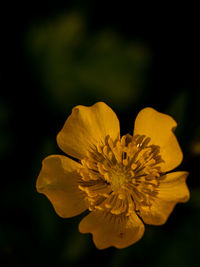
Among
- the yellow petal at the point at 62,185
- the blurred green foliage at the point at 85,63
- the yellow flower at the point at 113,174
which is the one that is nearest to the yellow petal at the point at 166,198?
the yellow flower at the point at 113,174

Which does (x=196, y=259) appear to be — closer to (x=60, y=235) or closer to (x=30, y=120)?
(x=60, y=235)

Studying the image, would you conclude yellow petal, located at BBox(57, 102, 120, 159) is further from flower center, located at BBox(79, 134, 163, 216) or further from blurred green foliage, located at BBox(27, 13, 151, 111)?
blurred green foliage, located at BBox(27, 13, 151, 111)

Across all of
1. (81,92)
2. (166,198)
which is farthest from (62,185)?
(81,92)

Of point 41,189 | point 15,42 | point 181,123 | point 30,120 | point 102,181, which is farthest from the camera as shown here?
point 15,42

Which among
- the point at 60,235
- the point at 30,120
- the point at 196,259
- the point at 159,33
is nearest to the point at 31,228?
the point at 60,235

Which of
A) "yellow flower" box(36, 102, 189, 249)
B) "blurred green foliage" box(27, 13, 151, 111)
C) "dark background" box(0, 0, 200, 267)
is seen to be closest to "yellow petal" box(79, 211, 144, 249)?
"yellow flower" box(36, 102, 189, 249)

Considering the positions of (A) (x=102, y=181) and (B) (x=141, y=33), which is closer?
(A) (x=102, y=181)
